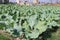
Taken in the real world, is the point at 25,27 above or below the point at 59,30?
above

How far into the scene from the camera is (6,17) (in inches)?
232

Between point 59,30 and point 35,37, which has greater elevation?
point 35,37

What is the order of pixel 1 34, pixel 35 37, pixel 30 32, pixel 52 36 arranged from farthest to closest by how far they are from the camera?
1. pixel 52 36
2. pixel 1 34
3. pixel 30 32
4. pixel 35 37


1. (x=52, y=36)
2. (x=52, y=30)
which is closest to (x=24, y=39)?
(x=52, y=36)

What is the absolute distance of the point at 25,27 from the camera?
498 cm

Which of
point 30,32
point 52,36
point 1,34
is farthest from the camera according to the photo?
point 52,36

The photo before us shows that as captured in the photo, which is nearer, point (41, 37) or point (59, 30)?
point (41, 37)

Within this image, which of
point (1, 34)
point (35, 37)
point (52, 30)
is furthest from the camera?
point (52, 30)

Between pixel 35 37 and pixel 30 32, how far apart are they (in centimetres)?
33

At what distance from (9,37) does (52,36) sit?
1121mm

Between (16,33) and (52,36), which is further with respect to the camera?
(52,36)

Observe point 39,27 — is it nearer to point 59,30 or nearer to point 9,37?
point 9,37

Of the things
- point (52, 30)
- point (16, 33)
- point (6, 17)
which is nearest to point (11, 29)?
point (16, 33)

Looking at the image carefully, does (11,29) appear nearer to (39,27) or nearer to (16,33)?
(16,33)
